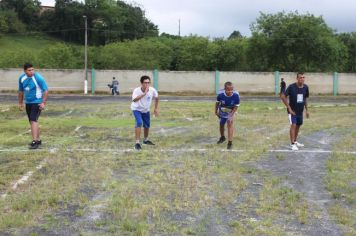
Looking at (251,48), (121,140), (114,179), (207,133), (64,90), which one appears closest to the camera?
(114,179)

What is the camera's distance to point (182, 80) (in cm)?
4262

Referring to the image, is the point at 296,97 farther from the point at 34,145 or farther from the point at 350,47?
the point at 350,47

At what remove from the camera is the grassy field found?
17.6 feet

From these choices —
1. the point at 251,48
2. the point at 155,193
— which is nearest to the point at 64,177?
the point at 155,193

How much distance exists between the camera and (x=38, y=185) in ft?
22.9

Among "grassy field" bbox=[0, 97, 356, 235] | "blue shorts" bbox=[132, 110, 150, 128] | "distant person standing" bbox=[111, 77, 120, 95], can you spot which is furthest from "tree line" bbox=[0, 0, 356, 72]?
"blue shorts" bbox=[132, 110, 150, 128]

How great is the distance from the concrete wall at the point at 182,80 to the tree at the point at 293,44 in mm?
6389

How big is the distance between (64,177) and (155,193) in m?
1.63

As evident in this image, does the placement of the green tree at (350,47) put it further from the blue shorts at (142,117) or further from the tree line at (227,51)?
the blue shorts at (142,117)

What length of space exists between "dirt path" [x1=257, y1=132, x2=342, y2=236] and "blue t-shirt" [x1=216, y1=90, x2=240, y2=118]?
1654 mm

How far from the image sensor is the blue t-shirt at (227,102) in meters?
11.3

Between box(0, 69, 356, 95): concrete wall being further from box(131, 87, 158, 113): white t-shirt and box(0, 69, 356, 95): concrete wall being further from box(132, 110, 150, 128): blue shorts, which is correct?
box(131, 87, 158, 113): white t-shirt

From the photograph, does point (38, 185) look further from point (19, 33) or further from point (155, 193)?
point (19, 33)

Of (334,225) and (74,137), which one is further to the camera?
(74,137)
